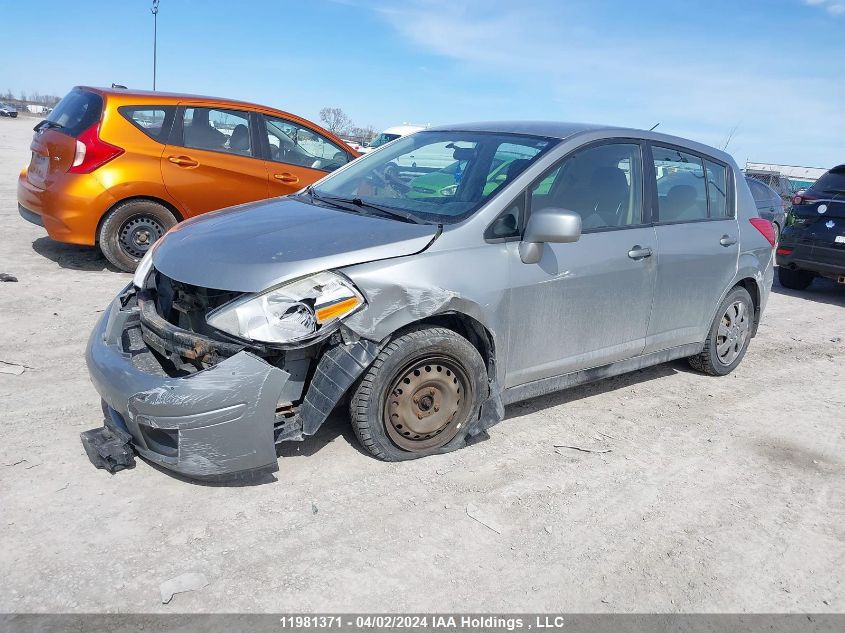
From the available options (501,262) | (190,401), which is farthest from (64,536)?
(501,262)

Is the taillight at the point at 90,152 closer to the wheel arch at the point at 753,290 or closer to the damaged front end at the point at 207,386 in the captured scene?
the damaged front end at the point at 207,386

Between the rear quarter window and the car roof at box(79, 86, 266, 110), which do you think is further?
the rear quarter window

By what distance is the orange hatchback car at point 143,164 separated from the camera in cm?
664

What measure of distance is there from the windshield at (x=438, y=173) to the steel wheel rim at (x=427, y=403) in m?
0.78

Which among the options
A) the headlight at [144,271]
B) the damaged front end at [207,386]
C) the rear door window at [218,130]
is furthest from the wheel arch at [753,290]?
the rear door window at [218,130]

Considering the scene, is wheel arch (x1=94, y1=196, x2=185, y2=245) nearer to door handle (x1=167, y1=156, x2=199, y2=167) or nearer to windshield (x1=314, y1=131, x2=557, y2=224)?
door handle (x1=167, y1=156, x2=199, y2=167)

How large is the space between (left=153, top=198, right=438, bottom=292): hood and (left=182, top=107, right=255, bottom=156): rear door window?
146 inches

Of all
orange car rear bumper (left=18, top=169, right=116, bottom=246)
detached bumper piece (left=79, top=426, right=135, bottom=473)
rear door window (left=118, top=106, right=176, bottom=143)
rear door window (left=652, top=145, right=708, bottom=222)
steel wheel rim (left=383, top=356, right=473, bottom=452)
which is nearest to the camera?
detached bumper piece (left=79, top=426, right=135, bottom=473)

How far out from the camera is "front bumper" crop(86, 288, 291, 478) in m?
2.94

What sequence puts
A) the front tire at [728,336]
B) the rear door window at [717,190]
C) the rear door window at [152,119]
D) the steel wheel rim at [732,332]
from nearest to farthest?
the rear door window at [717,190]
the front tire at [728,336]
the steel wheel rim at [732,332]
the rear door window at [152,119]

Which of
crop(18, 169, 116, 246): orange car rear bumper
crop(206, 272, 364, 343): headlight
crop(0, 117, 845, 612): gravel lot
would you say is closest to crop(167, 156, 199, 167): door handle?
crop(18, 169, 116, 246): orange car rear bumper

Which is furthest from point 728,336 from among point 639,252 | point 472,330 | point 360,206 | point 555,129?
point 360,206

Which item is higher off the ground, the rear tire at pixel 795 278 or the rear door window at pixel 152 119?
the rear door window at pixel 152 119

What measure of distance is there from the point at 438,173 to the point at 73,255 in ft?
16.7
